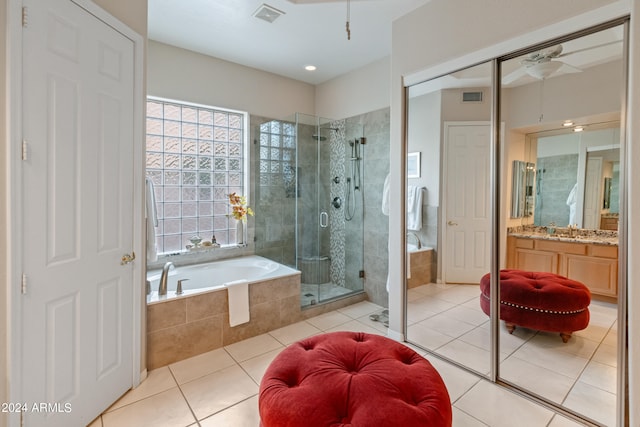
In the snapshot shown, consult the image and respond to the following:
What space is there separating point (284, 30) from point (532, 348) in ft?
11.1

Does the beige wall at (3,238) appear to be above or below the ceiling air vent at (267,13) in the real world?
below

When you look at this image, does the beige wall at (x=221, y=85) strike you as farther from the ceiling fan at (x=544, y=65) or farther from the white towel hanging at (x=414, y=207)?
the ceiling fan at (x=544, y=65)

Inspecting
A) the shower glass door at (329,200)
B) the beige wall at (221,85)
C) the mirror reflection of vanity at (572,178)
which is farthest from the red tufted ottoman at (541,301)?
the beige wall at (221,85)

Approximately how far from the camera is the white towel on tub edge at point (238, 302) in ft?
8.61

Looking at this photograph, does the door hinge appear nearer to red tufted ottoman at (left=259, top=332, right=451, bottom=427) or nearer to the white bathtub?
red tufted ottoman at (left=259, top=332, right=451, bottom=427)

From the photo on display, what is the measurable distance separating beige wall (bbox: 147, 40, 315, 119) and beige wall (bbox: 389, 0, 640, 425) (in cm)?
189

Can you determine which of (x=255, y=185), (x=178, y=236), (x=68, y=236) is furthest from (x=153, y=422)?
(x=255, y=185)

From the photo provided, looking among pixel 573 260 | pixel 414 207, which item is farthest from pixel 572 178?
pixel 414 207

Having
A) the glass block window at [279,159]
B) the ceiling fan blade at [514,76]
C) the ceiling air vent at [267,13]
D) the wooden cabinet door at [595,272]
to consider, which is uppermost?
the ceiling air vent at [267,13]

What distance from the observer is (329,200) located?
3.95 meters

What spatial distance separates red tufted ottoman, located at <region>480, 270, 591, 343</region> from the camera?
182 cm

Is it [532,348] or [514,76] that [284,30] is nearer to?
[514,76]

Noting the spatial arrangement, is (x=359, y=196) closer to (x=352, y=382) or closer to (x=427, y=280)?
(x=427, y=280)

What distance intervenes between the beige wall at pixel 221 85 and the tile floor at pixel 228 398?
2757 mm
